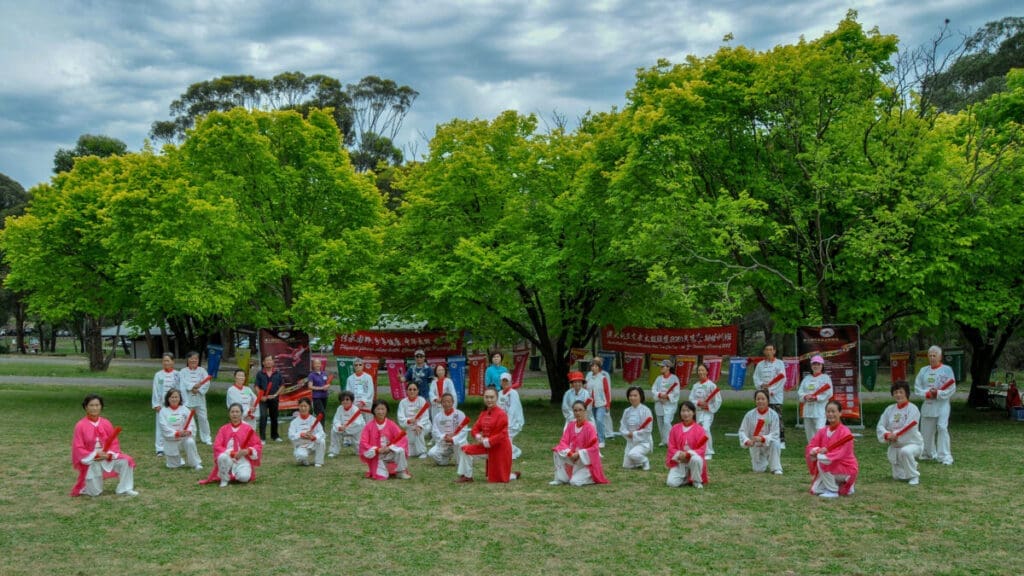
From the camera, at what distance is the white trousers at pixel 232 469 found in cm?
1050

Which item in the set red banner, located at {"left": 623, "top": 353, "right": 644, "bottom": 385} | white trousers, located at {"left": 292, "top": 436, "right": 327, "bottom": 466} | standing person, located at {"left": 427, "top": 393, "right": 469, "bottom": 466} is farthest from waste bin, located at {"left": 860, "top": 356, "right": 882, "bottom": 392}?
white trousers, located at {"left": 292, "top": 436, "right": 327, "bottom": 466}

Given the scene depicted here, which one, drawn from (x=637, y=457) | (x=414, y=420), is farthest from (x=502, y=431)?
(x=414, y=420)

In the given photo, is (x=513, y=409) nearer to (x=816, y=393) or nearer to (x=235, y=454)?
(x=235, y=454)

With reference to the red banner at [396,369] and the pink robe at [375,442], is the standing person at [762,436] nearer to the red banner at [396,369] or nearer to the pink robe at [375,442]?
the pink robe at [375,442]

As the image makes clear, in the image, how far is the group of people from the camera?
32.4 ft

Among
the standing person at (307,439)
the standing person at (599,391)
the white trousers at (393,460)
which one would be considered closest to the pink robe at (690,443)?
the white trousers at (393,460)

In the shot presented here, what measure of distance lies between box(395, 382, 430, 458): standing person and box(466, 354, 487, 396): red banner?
335 inches

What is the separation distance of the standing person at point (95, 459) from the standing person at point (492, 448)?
416cm

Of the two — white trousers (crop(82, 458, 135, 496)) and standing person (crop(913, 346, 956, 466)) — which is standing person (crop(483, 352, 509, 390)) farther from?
standing person (crop(913, 346, 956, 466))

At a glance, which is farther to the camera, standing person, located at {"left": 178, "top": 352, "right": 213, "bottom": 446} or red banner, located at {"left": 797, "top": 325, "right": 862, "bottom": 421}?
red banner, located at {"left": 797, "top": 325, "right": 862, "bottom": 421}

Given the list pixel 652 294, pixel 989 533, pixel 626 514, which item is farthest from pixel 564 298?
pixel 989 533

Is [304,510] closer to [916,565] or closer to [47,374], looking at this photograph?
[916,565]

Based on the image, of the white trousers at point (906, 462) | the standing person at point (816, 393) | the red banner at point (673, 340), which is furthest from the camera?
the red banner at point (673, 340)

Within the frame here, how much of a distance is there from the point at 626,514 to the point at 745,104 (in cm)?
1030
